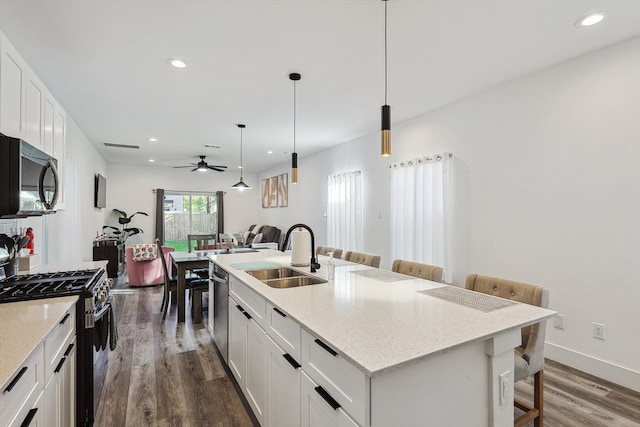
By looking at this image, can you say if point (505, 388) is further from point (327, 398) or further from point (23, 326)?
point (23, 326)

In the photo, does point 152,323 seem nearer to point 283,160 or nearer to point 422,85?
point 422,85

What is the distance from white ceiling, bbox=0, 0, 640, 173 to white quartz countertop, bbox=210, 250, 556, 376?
1774 millimetres

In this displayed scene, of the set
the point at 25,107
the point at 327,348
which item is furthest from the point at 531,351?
the point at 25,107

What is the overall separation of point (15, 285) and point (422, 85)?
11.8 feet

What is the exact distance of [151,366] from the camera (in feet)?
9.11

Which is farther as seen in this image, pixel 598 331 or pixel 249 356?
pixel 598 331

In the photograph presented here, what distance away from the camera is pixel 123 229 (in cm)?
779

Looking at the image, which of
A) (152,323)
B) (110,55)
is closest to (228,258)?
(152,323)

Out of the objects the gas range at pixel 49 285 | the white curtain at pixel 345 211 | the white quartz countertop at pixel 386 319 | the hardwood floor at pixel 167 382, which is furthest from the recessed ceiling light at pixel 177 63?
the white curtain at pixel 345 211

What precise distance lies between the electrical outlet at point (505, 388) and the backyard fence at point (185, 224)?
891 cm

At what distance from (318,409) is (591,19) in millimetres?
2916

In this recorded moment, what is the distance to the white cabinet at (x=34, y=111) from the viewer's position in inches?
84.8

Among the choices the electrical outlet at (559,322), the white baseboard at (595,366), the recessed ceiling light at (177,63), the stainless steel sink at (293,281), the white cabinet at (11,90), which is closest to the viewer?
the white cabinet at (11,90)

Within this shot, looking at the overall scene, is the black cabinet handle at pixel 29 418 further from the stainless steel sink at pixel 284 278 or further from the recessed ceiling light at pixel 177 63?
the recessed ceiling light at pixel 177 63
